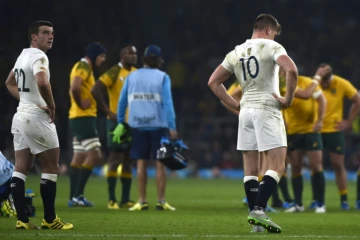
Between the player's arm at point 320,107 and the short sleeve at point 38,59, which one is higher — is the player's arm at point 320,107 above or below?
below

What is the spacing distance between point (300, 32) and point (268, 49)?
81.2ft

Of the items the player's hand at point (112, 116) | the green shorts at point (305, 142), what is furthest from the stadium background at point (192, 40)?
the green shorts at point (305, 142)

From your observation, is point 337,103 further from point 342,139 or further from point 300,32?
point 300,32

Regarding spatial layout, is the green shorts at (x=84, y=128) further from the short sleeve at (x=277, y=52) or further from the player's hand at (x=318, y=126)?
the short sleeve at (x=277, y=52)

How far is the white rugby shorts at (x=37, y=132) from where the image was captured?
952 cm

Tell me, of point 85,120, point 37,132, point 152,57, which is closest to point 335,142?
point 152,57

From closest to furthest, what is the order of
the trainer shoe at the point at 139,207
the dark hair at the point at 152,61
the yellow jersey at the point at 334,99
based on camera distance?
the trainer shoe at the point at 139,207, the dark hair at the point at 152,61, the yellow jersey at the point at 334,99

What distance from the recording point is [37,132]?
9516 mm

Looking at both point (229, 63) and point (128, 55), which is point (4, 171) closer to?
point (229, 63)

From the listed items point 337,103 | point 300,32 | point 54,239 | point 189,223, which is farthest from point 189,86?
point 54,239

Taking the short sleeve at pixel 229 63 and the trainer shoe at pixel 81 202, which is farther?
the trainer shoe at pixel 81 202

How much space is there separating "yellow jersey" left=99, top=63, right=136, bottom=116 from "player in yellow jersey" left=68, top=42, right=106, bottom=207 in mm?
223

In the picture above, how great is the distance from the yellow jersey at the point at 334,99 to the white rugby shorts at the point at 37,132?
675cm

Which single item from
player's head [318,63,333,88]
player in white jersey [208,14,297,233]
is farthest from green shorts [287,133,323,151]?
player in white jersey [208,14,297,233]
